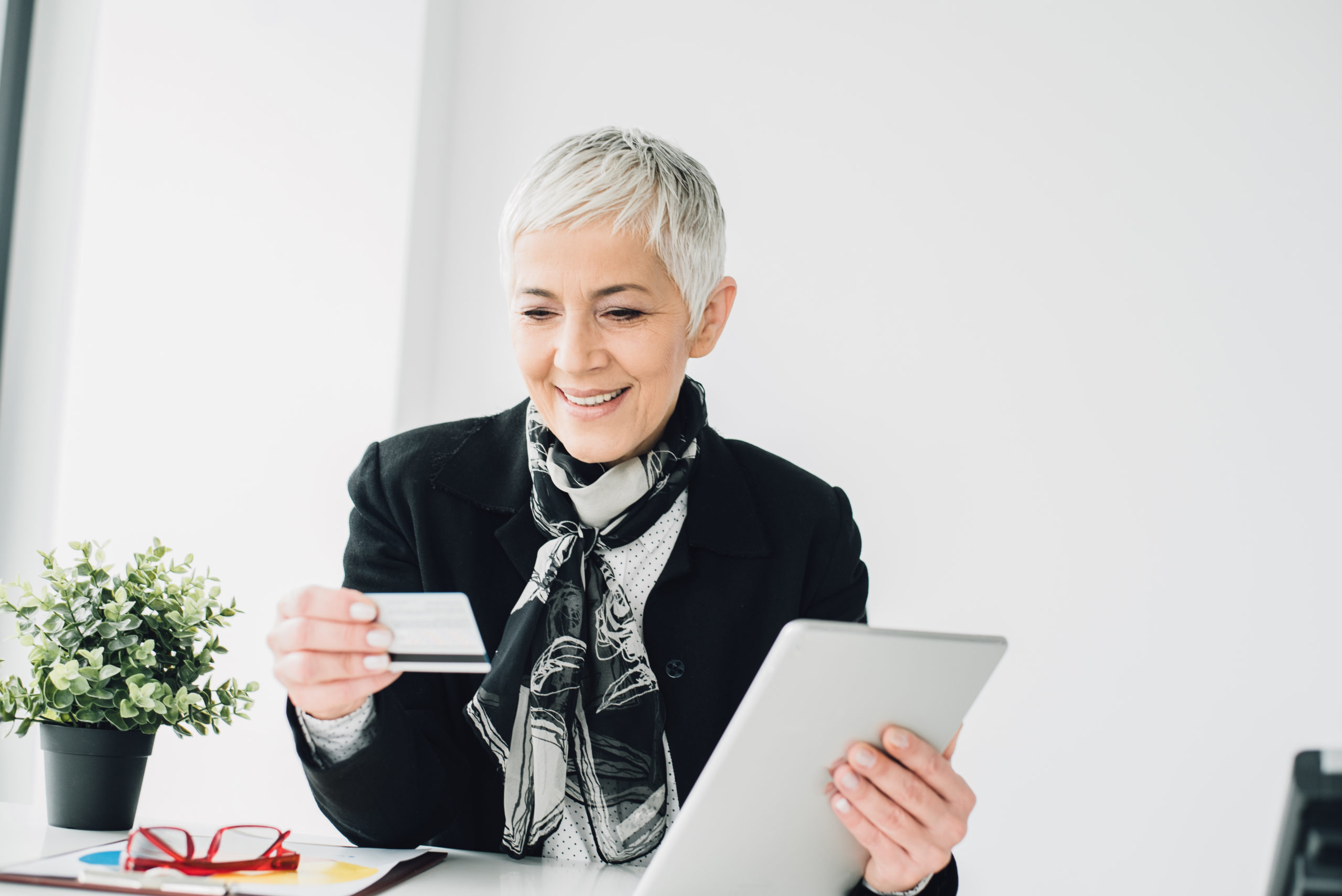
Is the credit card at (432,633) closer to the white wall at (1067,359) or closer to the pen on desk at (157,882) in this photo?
the pen on desk at (157,882)

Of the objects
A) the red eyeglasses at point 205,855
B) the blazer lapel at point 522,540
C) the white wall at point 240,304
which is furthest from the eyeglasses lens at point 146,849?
the white wall at point 240,304

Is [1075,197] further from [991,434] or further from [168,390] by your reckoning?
[168,390]

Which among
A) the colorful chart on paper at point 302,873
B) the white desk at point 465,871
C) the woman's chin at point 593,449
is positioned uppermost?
the woman's chin at point 593,449

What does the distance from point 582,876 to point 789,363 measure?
4.08 feet

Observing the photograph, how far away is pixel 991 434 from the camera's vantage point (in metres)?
1.96

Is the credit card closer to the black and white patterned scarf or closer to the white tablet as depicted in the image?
the white tablet

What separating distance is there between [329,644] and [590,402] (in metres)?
0.52

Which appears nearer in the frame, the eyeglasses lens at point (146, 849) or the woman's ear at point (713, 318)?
the eyeglasses lens at point (146, 849)

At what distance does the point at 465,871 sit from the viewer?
1.00 meters

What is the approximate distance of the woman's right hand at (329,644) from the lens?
86 centimetres

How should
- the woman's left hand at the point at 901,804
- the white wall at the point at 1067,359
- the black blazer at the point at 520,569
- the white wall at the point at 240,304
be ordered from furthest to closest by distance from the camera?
the white wall at the point at 240,304, the white wall at the point at 1067,359, the black blazer at the point at 520,569, the woman's left hand at the point at 901,804

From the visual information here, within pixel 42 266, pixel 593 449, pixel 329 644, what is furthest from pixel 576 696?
pixel 42 266

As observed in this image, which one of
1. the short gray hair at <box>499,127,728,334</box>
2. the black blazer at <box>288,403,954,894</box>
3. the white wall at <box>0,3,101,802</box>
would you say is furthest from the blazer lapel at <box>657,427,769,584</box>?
the white wall at <box>0,3,101,802</box>

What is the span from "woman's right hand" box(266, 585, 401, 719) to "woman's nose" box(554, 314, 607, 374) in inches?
18.1
